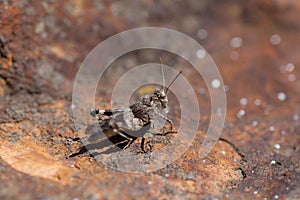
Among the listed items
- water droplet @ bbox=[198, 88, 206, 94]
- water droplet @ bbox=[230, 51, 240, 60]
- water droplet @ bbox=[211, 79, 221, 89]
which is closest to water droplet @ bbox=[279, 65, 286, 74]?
water droplet @ bbox=[230, 51, 240, 60]

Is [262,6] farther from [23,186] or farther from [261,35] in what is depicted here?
[23,186]

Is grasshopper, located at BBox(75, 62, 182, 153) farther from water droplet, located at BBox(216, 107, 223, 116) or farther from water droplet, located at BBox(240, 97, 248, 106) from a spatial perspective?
water droplet, located at BBox(240, 97, 248, 106)

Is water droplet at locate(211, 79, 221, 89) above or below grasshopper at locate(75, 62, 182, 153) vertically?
above

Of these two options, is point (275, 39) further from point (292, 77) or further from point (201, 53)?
point (201, 53)

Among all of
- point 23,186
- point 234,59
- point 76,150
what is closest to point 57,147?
point 76,150

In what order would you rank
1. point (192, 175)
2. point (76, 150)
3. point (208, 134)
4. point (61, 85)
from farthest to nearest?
point (61, 85)
point (208, 134)
point (76, 150)
point (192, 175)

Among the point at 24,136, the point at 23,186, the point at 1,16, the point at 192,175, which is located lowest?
the point at 23,186

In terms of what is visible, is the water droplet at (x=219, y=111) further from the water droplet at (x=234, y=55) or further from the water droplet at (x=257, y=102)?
the water droplet at (x=234, y=55)
